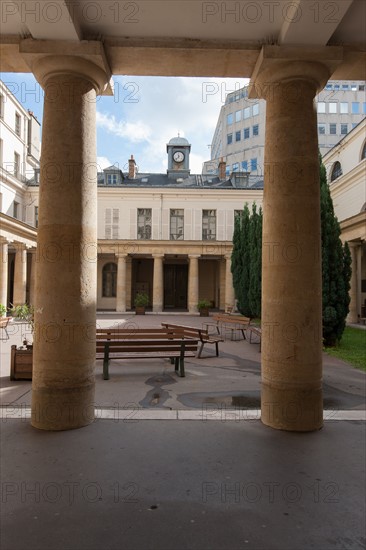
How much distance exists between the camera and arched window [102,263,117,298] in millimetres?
33781

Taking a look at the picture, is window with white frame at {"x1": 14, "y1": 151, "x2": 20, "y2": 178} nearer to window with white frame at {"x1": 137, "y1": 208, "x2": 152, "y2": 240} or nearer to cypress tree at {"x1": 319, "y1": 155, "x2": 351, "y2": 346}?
window with white frame at {"x1": 137, "y1": 208, "x2": 152, "y2": 240}

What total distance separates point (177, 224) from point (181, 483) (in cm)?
3015

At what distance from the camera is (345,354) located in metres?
11.9

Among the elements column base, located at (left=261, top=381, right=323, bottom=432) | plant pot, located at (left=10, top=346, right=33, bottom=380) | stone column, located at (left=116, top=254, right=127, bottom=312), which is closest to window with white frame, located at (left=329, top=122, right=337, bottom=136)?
stone column, located at (left=116, top=254, right=127, bottom=312)

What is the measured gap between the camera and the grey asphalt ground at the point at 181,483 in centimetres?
267

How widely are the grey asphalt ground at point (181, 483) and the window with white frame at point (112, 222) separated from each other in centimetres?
2714

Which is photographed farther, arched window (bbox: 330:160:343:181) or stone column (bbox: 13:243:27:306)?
arched window (bbox: 330:160:343:181)

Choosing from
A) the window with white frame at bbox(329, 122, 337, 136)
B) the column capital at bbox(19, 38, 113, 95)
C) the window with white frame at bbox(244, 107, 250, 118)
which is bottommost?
the column capital at bbox(19, 38, 113, 95)

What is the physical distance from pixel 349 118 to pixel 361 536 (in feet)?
228

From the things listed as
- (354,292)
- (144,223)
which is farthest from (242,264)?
(144,223)

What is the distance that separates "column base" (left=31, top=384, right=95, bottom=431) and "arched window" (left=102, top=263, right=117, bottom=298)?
29461 millimetres

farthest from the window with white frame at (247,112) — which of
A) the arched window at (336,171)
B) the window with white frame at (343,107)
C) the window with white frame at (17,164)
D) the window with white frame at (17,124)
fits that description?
the window with white frame at (17,164)

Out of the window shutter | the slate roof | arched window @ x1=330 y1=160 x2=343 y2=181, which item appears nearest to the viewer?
arched window @ x1=330 y1=160 x2=343 y2=181

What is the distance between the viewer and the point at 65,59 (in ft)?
15.0
